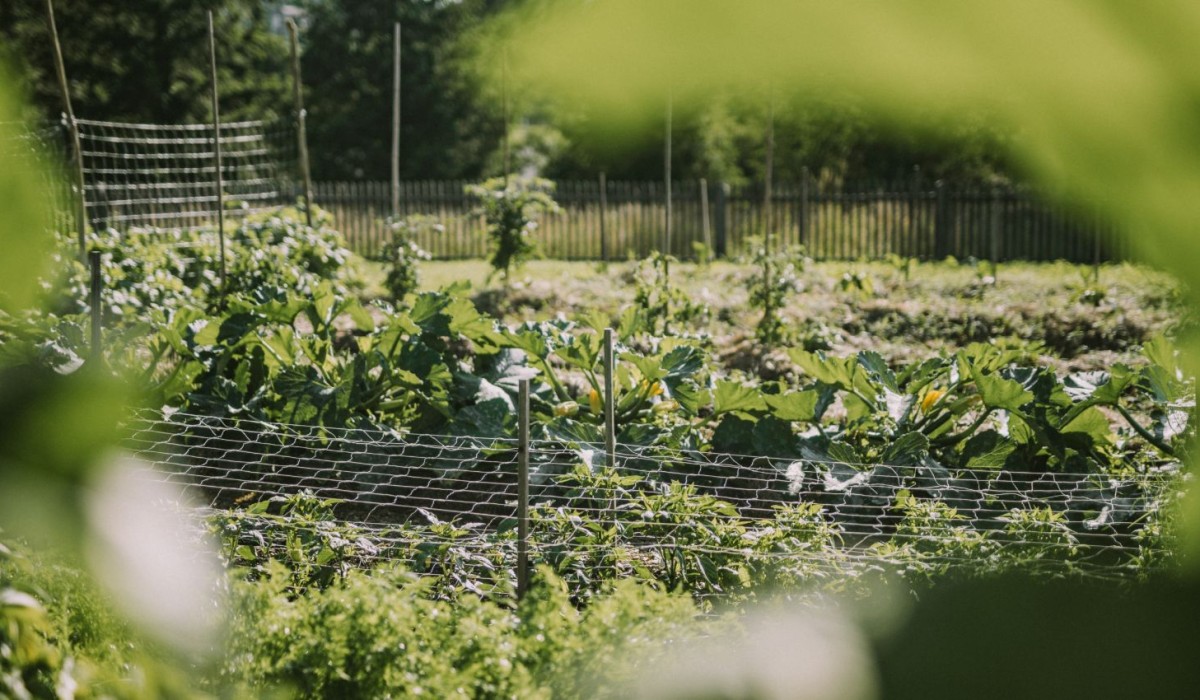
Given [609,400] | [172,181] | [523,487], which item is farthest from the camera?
[172,181]

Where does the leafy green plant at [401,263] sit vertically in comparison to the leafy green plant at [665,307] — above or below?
above

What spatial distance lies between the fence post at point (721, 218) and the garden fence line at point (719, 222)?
0.01 metres

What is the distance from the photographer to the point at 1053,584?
0.34 metres

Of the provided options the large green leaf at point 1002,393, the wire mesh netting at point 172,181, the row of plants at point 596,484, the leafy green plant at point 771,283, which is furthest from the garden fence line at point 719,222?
the large green leaf at point 1002,393

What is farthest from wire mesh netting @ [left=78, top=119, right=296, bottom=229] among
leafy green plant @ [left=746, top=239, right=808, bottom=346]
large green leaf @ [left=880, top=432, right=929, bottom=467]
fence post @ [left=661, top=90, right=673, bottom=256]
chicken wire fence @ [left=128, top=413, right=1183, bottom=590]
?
large green leaf @ [left=880, top=432, right=929, bottom=467]

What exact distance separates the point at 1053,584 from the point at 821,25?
187mm

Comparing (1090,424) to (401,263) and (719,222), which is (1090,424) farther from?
(719,222)

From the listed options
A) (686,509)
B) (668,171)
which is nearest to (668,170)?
(668,171)

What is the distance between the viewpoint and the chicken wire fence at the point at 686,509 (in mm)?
3143

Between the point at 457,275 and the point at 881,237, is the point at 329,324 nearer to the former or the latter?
the point at 457,275

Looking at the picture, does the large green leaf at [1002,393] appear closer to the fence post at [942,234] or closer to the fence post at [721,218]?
the fence post at [942,234]

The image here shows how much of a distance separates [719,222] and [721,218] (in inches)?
2.4

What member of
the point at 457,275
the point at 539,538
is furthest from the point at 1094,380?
the point at 457,275

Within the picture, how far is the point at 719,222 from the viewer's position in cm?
1502
